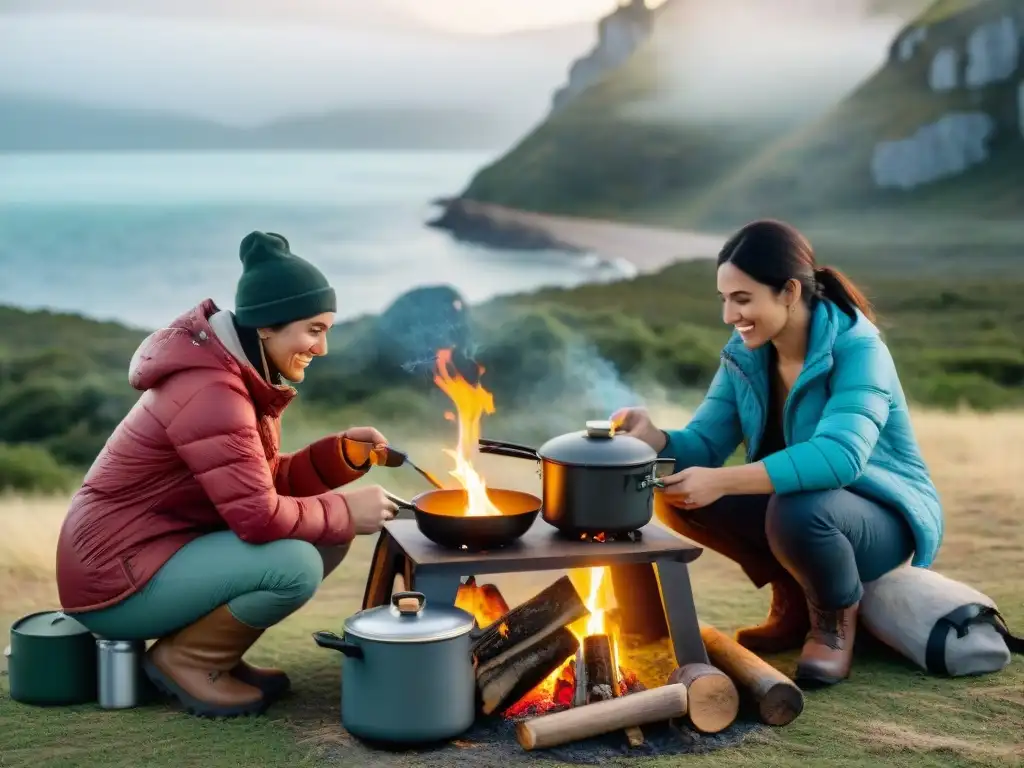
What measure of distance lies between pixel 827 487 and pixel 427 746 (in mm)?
1231

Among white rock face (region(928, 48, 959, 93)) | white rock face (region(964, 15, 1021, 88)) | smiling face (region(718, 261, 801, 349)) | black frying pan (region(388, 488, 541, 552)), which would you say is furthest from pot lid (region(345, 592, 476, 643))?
white rock face (region(964, 15, 1021, 88))

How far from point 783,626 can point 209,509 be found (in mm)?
1730

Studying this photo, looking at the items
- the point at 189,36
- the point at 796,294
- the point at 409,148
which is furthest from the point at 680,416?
the point at 796,294

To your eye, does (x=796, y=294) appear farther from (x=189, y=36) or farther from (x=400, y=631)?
(x=189, y=36)

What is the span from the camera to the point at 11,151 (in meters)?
8.41

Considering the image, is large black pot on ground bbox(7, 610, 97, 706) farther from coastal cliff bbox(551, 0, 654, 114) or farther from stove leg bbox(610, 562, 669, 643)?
coastal cliff bbox(551, 0, 654, 114)

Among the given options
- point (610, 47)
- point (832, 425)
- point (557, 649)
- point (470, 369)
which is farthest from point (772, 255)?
point (610, 47)

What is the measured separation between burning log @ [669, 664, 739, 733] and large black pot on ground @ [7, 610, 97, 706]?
1531 millimetres

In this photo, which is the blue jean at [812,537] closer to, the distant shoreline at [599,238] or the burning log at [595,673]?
the burning log at [595,673]

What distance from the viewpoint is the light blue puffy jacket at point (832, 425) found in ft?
10.1

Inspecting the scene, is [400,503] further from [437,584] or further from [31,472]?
[31,472]

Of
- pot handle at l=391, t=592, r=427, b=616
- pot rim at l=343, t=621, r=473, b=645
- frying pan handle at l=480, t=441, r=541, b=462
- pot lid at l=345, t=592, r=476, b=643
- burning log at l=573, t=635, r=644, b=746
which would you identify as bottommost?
burning log at l=573, t=635, r=644, b=746

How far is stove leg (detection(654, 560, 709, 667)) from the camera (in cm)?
301

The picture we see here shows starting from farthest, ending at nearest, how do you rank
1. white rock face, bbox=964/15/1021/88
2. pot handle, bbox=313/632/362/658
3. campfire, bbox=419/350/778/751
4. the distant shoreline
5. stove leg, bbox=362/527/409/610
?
white rock face, bbox=964/15/1021/88 < the distant shoreline < stove leg, bbox=362/527/409/610 < campfire, bbox=419/350/778/751 < pot handle, bbox=313/632/362/658
